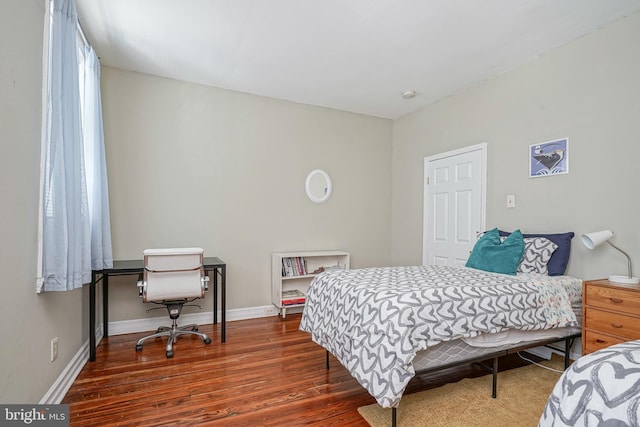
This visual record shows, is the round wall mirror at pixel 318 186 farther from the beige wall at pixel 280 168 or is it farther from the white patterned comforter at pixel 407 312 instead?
the white patterned comforter at pixel 407 312

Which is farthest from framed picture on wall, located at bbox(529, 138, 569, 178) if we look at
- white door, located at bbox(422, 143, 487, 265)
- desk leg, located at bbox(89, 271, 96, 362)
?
desk leg, located at bbox(89, 271, 96, 362)

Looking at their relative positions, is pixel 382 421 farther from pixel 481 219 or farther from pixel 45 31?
pixel 45 31

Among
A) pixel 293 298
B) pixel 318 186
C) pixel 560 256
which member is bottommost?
pixel 293 298

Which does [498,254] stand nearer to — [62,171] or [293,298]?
[293,298]

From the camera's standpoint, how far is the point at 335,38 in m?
2.66

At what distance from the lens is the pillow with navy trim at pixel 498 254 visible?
2600mm

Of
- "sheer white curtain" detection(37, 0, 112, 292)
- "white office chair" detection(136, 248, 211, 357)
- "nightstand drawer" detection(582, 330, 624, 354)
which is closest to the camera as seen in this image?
"sheer white curtain" detection(37, 0, 112, 292)

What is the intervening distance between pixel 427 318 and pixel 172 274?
81.7 inches

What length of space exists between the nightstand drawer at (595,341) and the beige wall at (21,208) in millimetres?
3242

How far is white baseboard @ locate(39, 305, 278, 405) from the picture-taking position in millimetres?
1970

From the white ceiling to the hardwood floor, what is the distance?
263 cm

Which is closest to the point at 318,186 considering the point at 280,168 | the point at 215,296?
the point at 280,168

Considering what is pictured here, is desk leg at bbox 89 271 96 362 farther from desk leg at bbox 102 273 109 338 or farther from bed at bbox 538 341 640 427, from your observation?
bed at bbox 538 341 640 427

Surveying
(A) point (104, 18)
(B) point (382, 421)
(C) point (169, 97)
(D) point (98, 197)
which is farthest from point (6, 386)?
(C) point (169, 97)
